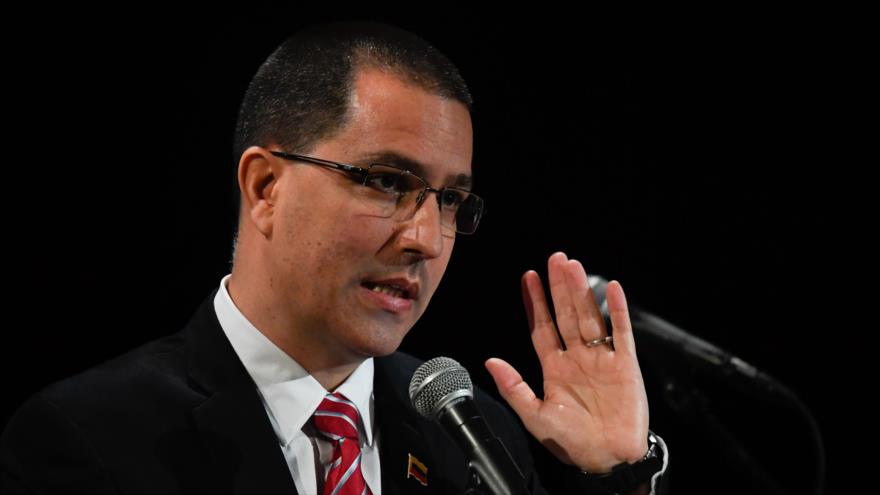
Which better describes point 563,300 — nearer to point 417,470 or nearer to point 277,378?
point 417,470

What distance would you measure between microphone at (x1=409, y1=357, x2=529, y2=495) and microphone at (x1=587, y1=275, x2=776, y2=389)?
72 cm

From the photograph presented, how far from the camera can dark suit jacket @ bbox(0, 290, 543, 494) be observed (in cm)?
176

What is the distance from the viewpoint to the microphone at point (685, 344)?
2287 mm

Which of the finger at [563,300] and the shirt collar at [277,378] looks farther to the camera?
the finger at [563,300]

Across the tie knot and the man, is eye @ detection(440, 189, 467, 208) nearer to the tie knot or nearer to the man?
the man

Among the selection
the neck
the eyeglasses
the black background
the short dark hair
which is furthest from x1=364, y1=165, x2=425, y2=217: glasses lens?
the black background

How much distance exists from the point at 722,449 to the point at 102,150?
226 cm

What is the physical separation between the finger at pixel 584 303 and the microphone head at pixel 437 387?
59cm

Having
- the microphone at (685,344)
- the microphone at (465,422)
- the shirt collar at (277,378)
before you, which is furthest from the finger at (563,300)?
the shirt collar at (277,378)

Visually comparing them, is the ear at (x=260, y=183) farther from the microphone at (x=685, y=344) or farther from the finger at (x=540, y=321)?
the microphone at (x=685, y=344)

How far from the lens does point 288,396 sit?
2008 millimetres

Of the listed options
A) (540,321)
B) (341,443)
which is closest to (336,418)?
(341,443)

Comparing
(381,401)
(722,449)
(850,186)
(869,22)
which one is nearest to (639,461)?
(722,449)

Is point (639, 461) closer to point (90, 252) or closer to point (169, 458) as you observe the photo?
point (169, 458)
